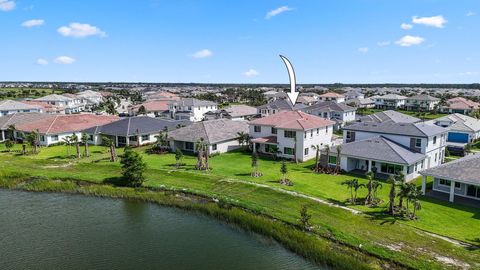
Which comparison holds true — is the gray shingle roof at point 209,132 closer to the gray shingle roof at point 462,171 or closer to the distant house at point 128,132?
the distant house at point 128,132

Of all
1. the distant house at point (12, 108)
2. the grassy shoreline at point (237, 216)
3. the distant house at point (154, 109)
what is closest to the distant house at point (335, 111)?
the distant house at point (154, 109)

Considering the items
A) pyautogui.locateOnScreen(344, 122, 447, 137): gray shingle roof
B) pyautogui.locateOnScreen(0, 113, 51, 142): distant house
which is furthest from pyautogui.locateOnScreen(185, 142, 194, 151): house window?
pyautogui.locateOnScreen(0, 113, 51, 142): distant house

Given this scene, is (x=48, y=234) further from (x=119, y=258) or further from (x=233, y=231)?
(x=233, y=231)

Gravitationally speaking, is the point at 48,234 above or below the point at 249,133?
below

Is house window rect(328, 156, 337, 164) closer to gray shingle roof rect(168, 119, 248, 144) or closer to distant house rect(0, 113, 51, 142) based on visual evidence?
gray shingle roof rect(168, 119, 248, 144)

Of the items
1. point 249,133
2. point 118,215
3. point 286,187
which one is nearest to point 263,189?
point 286,187

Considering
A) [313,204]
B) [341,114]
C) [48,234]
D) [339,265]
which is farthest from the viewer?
[341,114]

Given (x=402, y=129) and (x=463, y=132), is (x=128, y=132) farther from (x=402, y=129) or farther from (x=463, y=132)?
(x=463, y=132)
